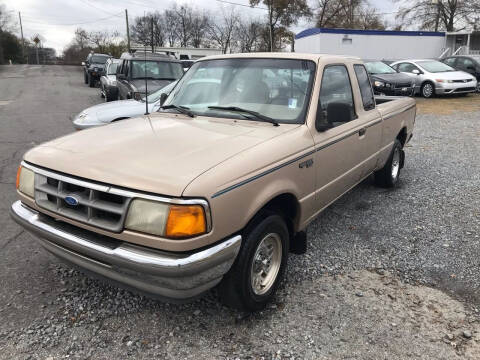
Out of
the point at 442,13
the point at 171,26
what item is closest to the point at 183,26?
the point at 171,26

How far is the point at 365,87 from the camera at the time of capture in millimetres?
4594

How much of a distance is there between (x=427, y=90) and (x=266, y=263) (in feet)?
50.6

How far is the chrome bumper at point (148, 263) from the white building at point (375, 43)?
23865mm

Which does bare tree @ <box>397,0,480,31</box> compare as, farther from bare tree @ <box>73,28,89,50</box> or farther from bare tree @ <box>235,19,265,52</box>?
bare tree @ <box>73,28,89,50</box>

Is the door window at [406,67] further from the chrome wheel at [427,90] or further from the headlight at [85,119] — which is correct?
the headlight at [85,119]

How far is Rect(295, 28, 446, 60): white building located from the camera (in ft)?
80.4

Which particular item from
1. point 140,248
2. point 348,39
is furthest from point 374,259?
point 348,39

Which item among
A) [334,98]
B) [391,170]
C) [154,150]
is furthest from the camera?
[391,170]

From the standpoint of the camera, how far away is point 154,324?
2811 millimetres

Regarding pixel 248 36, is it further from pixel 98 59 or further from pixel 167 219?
pixel 167 219

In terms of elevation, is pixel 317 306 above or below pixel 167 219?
below

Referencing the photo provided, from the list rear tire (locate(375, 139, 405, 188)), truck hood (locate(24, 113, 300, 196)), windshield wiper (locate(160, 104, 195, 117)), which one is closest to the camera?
truck hood (locate(24, 113, 300, 196))

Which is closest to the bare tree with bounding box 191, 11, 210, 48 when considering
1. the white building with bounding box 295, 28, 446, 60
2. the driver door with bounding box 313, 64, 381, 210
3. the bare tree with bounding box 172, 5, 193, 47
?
the bare tree with bounding box 172, 5, 193, 47

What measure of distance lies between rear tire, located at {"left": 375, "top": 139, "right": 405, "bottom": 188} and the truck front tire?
9.93 feet
